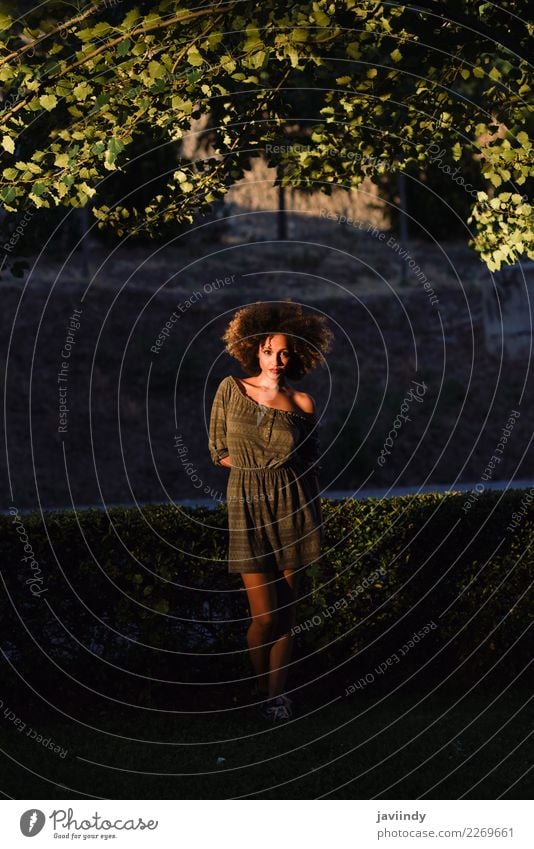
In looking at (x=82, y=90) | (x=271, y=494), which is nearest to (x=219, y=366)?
(x=271, y=494)

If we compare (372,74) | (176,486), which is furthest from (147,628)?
(176,486)

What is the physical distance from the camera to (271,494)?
703 centimetres

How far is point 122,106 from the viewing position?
22.3ft

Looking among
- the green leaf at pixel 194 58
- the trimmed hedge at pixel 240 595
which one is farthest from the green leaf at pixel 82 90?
the trimmed hedge at pixel 240 595

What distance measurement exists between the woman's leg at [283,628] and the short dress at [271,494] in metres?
0.15

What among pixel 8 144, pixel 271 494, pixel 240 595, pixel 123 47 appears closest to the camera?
pixel 123 47

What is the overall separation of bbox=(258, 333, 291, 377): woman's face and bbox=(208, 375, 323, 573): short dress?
0.22m

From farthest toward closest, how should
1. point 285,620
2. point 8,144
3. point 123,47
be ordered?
point 285,620 → point 8,144 → point 123,47

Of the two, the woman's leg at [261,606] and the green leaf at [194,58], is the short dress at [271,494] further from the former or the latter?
the green leaf at [194,58]

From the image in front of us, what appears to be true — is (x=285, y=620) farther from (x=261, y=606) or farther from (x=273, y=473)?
(x=273, y=473)

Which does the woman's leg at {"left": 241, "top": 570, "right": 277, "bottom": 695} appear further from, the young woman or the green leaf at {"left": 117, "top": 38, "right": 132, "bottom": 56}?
the green leaf at {"left": 117, "top": 38, "right": 132, "bottom": 56}

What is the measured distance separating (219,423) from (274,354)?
56 cm

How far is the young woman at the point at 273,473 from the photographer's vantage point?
23.1 ft

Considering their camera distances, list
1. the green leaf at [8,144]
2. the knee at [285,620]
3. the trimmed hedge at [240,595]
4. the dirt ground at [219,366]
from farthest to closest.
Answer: the dirt ground at [219,366]
the trimmed hedge at [240,595]
the knee at [285,620]
the green leaf at [8,144]
